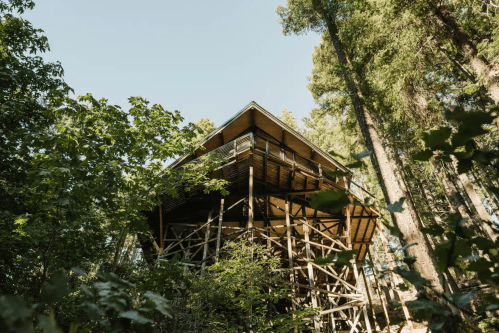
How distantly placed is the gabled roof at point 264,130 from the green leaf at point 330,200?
1100 centimetres

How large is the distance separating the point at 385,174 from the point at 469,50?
16.3 feet

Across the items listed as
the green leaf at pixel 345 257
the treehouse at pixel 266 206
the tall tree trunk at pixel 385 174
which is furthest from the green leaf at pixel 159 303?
the treehouse at pixel 266 206

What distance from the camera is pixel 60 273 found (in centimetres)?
102

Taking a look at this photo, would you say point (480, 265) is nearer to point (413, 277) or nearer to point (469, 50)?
point (413, 277)

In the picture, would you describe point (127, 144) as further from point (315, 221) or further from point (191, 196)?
point (315, 221)

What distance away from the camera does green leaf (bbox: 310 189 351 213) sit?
43.2 inches

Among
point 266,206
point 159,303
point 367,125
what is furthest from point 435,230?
point 266,206

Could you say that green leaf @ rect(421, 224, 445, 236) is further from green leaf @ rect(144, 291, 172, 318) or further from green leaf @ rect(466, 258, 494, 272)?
green leaf @ rect(144, 291, 172, 318)

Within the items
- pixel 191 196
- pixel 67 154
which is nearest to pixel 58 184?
pixel 67 154

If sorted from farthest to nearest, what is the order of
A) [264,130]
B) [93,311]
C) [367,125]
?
1. [264,130]
2. [367,125]
3. [93,311]

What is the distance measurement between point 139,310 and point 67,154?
3.66 m

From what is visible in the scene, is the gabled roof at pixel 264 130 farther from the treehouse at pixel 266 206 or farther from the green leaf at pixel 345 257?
the green leaf at pixel 345 257

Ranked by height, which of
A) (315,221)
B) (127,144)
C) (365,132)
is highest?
(365,132)

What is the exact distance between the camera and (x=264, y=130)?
43.7ft
